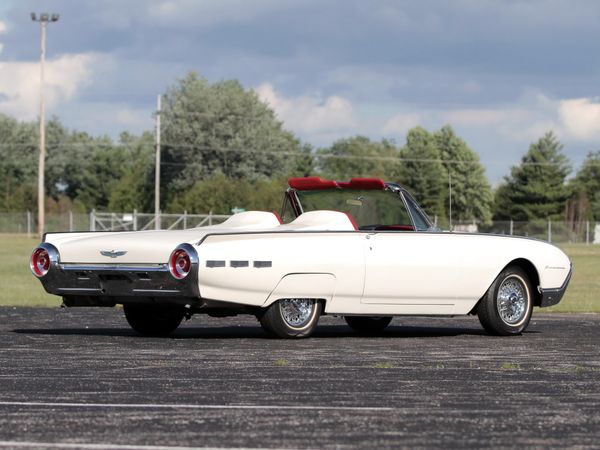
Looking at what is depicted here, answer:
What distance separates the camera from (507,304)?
49.3 feet

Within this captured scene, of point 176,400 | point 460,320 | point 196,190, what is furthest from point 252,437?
point 196,190

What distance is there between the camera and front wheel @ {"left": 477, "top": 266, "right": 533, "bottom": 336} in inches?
585

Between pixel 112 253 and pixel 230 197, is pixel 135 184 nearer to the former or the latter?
pixel 230 197

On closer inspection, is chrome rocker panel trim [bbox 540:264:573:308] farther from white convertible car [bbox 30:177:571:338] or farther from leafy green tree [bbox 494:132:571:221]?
leafy green tree [bbox 494:132:571:221]

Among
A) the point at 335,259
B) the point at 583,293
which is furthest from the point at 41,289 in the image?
the point at 335,259

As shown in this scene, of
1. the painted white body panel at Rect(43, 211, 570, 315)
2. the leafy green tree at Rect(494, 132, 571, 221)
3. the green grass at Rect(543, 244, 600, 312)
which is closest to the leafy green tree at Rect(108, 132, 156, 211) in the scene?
the leafy green tree at Rect(494, 132, 571, 221)

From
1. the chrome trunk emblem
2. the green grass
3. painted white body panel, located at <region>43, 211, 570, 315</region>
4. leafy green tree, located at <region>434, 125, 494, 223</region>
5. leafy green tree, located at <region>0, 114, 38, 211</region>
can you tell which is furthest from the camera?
leafy green tree, located at <region>0, 114, 38, 211</region>

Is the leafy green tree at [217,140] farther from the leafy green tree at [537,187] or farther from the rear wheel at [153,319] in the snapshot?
the rear wheel at [153,319]

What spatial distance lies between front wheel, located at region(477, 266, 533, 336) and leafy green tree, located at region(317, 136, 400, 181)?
100 metres

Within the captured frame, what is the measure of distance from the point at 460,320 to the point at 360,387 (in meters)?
9.61

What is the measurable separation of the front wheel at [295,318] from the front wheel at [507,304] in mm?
1997

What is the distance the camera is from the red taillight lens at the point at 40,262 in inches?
552

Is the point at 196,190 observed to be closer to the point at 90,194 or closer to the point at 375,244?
the point at 90,194

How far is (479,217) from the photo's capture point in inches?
4345
